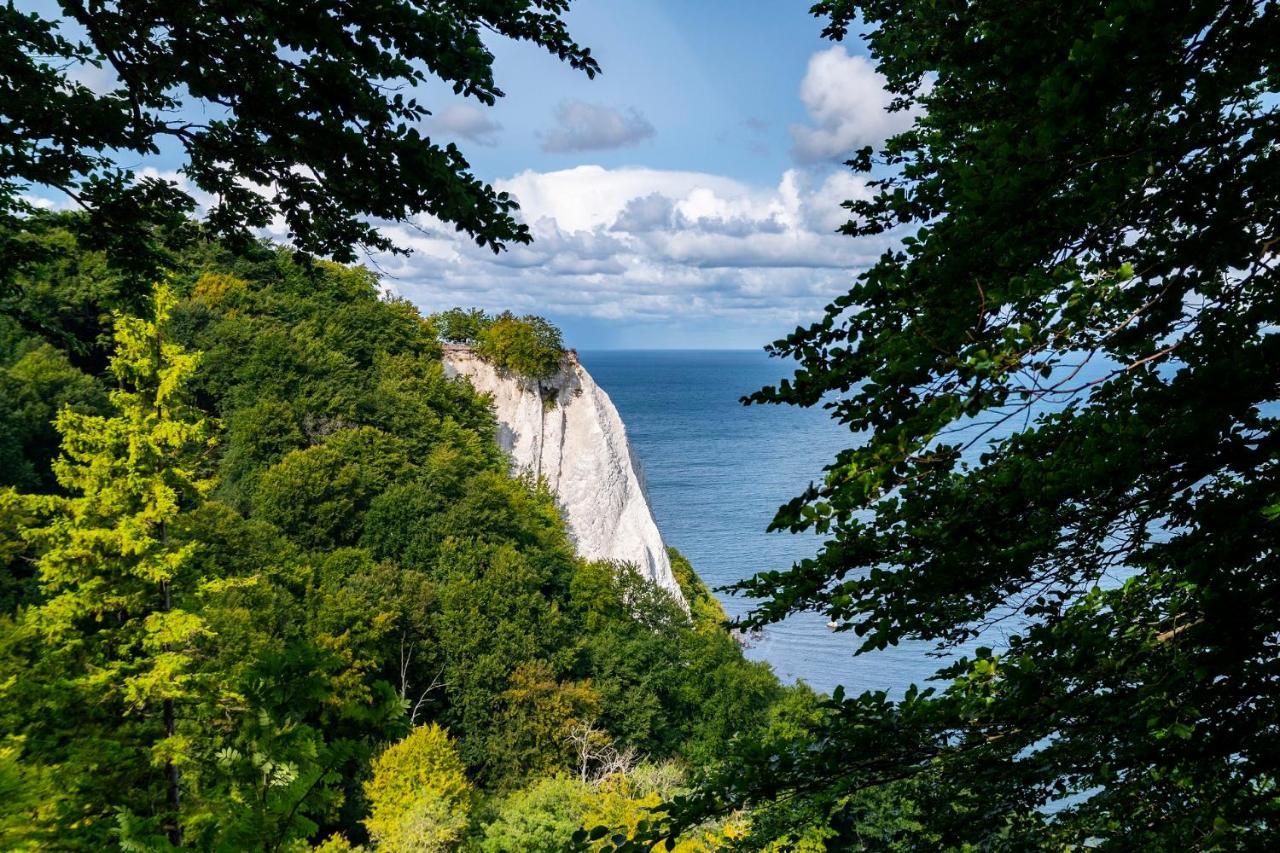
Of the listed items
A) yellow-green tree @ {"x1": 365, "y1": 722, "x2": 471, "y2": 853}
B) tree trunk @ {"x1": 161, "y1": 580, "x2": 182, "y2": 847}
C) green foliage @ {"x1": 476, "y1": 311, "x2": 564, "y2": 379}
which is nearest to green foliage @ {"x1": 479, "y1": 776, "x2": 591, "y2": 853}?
yellow-green tree @ {"x1": 365, "y1": 722, "x2": 471, "y2": 853}

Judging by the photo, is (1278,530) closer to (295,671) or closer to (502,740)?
(295,671)

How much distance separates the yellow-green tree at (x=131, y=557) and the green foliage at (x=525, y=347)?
27.1 meters

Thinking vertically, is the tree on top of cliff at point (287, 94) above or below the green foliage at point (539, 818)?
above

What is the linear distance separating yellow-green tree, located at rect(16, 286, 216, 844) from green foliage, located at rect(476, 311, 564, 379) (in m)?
27.1

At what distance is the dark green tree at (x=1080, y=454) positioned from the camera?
2836 mm

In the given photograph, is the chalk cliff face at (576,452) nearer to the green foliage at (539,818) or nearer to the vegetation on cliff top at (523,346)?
the vegetation on cliff top at (523,346)

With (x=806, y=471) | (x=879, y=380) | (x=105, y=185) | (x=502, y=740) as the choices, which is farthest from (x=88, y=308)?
(x=806, y=471)

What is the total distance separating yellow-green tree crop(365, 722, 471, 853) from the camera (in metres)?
15.2

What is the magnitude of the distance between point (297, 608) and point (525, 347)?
19414mm

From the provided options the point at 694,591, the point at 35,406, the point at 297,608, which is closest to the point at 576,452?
the point at 694,591

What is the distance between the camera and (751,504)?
60969mm

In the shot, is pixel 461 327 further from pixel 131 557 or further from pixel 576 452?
pixel 131 557

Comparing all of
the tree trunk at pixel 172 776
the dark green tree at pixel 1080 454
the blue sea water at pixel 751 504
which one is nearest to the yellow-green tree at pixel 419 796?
the tree trunk at pixel 172 776

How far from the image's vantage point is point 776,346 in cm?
472
